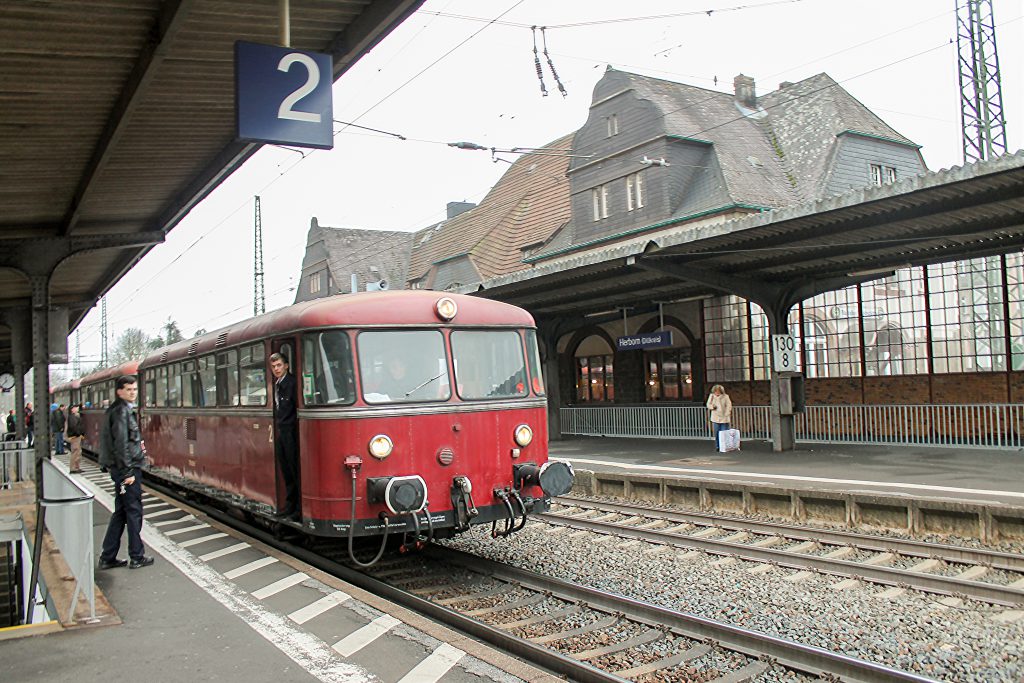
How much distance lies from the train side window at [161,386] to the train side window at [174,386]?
249 mm

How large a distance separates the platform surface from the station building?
122 inches

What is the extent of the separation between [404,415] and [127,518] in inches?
124

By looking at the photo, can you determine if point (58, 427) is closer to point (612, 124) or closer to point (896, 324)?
point (612, 124)

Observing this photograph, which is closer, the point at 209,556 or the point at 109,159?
the point at 209,556

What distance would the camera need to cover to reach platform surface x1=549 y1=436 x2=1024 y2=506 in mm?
11773

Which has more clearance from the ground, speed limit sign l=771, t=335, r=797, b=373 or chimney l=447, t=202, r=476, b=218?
chimney l=447, t=202, r=476, b=218

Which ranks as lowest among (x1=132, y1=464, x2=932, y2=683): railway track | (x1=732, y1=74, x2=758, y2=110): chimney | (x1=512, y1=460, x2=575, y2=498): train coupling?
(x1=132, y1=464, x2=932, y2=683): railway track

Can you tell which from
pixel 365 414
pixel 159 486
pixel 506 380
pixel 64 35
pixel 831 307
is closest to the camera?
pixel 64 35

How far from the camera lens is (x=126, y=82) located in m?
7.84

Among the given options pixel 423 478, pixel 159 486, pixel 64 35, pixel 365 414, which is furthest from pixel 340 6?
pixel 159 486

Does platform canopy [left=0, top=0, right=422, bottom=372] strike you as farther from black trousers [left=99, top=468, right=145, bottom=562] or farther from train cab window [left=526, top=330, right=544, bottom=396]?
black trousers [left=99, top=468, right=145, bottom=562]

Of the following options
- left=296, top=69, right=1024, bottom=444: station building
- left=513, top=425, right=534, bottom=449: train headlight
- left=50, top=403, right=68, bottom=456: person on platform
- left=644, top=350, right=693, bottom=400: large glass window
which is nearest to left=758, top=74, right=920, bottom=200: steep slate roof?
left=296, top=69, right=1024, bottom=444: station building

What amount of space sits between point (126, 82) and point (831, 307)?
59.1 feet

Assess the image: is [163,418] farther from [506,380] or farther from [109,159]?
[506,380]
